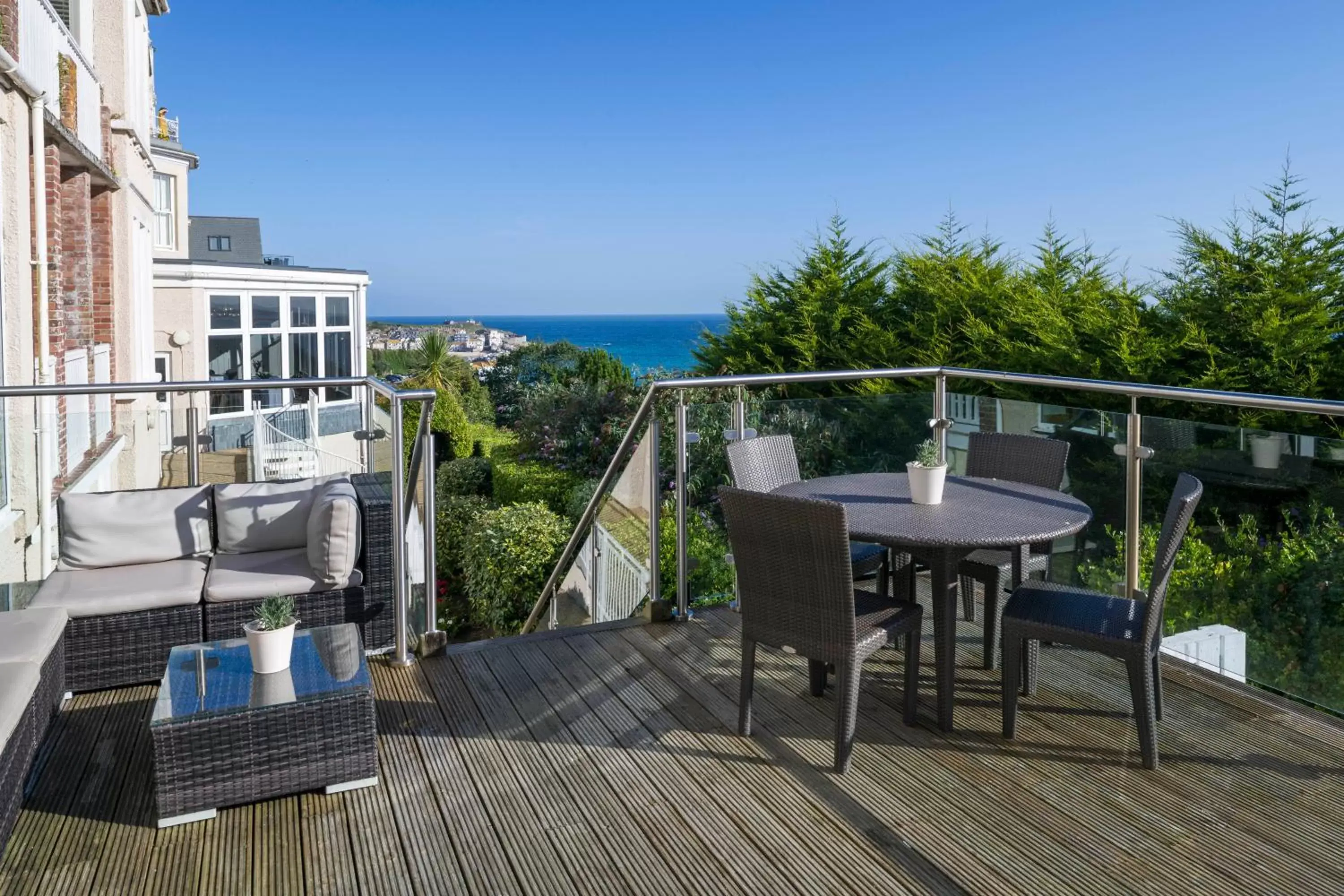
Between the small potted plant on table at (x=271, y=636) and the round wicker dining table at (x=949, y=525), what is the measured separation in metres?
1.66

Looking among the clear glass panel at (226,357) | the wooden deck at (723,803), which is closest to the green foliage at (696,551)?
the wooden deck at (723,803)

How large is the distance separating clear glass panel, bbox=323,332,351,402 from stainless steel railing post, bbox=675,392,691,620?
57.9ft

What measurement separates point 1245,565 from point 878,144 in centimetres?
4077

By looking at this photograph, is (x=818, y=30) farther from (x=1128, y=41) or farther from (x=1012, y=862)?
(x=1012, y=862)

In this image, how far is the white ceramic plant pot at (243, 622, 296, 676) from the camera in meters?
3.13

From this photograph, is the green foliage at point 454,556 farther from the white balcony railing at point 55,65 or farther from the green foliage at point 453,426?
the green foliage at point 453,426

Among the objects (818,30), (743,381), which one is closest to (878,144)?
(818,30)

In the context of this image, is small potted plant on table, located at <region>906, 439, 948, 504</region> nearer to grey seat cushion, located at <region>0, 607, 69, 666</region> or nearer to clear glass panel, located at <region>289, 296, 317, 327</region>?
grey seat cushion, located at <region>0, 607, 69, 666</region>

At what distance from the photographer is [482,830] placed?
279cm

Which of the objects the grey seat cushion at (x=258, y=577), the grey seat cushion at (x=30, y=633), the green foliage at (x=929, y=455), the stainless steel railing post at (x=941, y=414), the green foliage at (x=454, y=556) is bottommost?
the green foliage at (x=454, y=556)

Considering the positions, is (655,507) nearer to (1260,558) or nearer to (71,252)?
(1260,558)

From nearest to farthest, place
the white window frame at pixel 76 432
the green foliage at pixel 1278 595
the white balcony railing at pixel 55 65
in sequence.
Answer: the green foliage at pixel 1278 595
the white window frame at pixel 76 432
the white balcony railing at pixel 55 65

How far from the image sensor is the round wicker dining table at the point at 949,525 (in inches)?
125

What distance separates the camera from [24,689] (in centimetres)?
283
